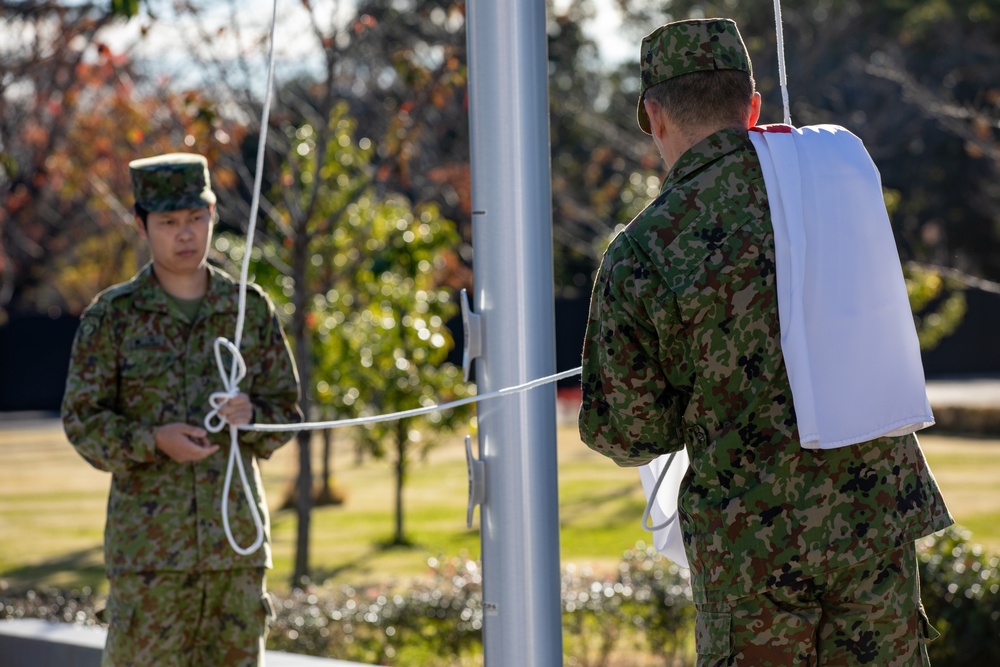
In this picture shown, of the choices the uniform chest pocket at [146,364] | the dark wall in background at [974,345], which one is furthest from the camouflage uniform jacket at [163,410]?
the dark wall in background at [974,345]

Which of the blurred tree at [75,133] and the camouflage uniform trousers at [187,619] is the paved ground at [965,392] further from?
the camouflage uniform trousers at [187,619]

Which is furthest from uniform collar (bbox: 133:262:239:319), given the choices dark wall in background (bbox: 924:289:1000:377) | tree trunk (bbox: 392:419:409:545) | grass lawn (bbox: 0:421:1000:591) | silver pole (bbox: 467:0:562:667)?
dark wall in background (bbox: 924:289:1000:377)

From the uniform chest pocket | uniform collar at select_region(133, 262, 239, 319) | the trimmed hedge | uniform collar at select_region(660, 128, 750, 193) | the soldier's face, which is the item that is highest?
the soldier's face

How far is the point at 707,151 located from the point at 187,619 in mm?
2050

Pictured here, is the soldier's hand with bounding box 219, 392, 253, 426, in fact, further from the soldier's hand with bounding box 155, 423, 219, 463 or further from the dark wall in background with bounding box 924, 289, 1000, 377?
the dark wall in background with bounding box 924, 289, 1000, 377

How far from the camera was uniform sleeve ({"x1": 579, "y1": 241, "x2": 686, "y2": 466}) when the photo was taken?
2.26 meters

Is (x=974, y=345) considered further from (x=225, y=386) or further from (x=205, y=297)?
(x=225, y=386)

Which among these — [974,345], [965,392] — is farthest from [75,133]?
[974,345]

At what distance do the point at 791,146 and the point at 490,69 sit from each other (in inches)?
33.0

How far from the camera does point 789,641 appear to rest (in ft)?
7.22

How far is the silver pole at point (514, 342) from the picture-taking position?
284 cm

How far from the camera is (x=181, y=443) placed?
3350mm

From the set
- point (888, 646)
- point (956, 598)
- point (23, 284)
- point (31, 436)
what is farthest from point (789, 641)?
point (23, 284)

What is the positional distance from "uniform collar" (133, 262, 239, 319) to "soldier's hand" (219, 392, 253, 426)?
0.32m
